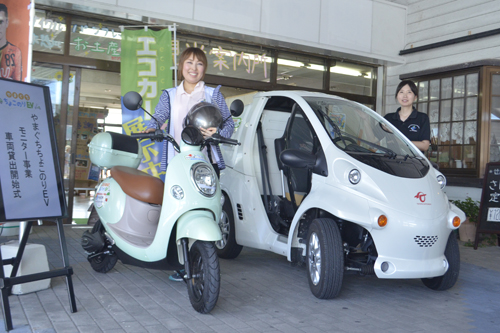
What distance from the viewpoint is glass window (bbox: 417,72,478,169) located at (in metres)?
7.43

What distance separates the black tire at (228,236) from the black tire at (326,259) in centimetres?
128

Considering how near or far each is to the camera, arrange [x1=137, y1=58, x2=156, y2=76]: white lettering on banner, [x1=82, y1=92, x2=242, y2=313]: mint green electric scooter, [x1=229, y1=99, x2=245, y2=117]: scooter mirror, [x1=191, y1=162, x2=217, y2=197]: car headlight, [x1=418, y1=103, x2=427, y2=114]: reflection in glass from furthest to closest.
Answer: [x1=418, y1=103, x2=427, y2=114]: reflection in glass
[x1=137, y1=58, x2=156, y2=76]: white lettering on banner
[x1=229, y1=99, x2=245, y2=117]: scooter mirror
[x1=191, y1=162, x2=217, y2=197]: car headlight
[x1=82, y1=92, x2=242, y2=313]: mint green electric scooter

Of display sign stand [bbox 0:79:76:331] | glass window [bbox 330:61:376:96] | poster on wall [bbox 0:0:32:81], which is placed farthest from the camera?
glass window [bbox 330:61:376:96]

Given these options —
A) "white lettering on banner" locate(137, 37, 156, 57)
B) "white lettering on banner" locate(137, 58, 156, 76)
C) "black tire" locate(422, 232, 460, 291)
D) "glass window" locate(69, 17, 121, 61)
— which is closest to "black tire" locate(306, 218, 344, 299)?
"black tire" locate(422, 232, 460, 291)

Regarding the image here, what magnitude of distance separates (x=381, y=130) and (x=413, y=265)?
4.23 ft

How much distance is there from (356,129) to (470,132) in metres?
4.48

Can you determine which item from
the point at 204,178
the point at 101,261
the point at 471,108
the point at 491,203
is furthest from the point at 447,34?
the point at 101,261

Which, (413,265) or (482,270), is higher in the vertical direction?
(413,265)

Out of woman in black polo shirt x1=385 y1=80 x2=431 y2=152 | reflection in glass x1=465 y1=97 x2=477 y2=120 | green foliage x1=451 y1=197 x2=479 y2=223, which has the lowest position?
green foliage x1=451 y1=197 x2=479 y2=223

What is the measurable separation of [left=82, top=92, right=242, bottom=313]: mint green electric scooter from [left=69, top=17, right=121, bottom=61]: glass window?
3.31 meters

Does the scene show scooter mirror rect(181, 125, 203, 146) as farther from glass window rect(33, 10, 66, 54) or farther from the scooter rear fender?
glass window rect(33, 10, 66, 54)

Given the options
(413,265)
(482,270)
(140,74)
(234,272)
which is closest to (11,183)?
(234,272)

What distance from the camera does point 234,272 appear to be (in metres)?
4.23

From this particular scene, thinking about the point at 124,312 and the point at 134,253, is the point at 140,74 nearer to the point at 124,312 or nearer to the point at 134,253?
the point at 134,253
